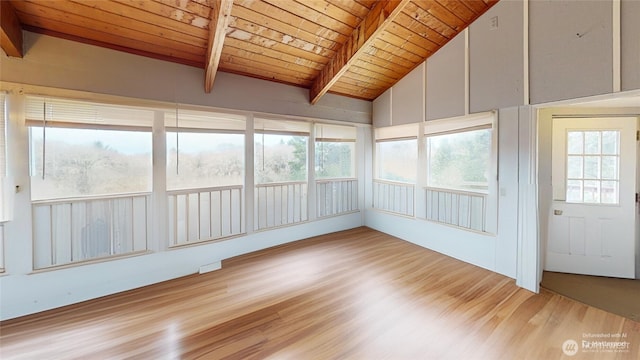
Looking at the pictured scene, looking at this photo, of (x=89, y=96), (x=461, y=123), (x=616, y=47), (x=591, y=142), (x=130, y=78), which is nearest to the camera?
(x=616, y=47)

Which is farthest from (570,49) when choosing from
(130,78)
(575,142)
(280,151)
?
(130,78)

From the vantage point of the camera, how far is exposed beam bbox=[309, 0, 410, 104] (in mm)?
2764

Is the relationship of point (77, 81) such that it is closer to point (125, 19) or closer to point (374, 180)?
point (125, 19)

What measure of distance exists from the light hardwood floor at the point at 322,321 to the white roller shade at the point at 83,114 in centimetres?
186

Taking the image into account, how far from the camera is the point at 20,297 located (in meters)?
2.43

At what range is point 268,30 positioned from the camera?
3.07m

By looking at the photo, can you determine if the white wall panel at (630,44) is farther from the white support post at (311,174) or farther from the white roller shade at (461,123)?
the white support post at (311,174)

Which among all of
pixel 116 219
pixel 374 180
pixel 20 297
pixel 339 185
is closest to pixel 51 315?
pixel 20 297

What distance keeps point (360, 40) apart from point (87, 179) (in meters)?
3.49

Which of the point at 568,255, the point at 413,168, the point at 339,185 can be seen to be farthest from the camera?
the point at 339,185

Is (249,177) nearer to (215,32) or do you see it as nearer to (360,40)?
(215,32)

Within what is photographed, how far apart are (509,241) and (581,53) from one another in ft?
6.83

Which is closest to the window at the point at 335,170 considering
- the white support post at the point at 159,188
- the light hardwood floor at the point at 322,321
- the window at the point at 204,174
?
the window at the point at 204,174

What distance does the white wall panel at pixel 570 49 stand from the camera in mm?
2350
